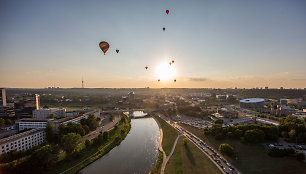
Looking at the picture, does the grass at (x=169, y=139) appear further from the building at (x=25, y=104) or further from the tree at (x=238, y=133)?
the building at (x=25, y=104)

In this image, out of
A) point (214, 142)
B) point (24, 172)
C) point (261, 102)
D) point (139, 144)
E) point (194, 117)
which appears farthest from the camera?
point (261, 102)

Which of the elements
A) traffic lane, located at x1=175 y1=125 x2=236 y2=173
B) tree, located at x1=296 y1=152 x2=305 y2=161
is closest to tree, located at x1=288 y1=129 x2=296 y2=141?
tree, located at x1=296 y1=152 x2=305 y2=161

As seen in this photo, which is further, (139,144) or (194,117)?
(194,117)

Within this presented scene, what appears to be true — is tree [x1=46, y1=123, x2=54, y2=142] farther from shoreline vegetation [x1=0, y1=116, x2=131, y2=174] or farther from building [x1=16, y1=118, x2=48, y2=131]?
shoreline vegetation [x1=0, y1=116, x2=131, y2=174]

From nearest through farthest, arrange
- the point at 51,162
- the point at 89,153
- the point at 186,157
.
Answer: the point at 51,162
the point at 186,157
the point at 89,153

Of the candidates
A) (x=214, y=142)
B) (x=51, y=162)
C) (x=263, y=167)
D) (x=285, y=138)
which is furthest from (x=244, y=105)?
(x=51, y=162)

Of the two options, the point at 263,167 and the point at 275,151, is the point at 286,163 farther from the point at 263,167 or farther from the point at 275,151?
the point at 263,167
